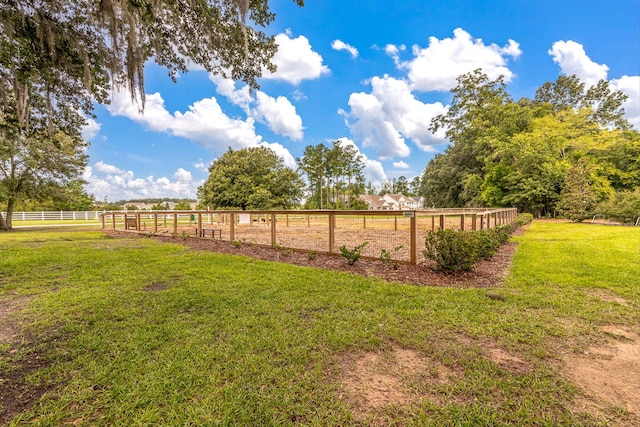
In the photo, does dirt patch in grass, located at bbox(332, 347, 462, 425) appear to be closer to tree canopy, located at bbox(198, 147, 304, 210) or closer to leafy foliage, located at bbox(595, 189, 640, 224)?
leafy foliage, located at bbox(595, 189, 640, 224)

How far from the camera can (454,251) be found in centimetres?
479

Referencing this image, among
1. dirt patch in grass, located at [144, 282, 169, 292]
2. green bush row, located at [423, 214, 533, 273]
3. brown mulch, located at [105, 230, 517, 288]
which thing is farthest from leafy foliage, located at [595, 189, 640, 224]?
dirt patch in grass, located at [144, 282, 169, 292]

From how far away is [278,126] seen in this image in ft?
66.6

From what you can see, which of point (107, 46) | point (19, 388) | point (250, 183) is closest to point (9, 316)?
point (19, 388)

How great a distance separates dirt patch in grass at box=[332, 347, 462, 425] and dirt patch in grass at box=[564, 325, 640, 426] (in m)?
0.82

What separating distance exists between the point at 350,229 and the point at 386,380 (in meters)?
10.8

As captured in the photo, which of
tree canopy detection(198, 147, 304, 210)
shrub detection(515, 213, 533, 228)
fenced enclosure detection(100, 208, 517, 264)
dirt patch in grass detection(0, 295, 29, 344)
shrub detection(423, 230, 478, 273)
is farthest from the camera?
tree canopy detection(198, 147, 304, 210)

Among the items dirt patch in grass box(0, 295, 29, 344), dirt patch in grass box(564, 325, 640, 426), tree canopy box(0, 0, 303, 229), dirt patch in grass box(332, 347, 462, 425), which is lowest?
dirt patch in grass box(564, 325, 640, 426)

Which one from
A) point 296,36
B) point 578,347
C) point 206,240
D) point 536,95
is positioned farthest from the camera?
point 536,95

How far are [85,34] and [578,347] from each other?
24.5 feet

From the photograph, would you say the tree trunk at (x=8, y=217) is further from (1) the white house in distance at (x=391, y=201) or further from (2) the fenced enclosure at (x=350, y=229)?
(1) the white house in distance at (x=391, y=201)

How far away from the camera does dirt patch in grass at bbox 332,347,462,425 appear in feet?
5.82

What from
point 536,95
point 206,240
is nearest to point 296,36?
point 206,240

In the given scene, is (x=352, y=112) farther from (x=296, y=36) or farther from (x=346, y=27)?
→ (x=296, y=36)
